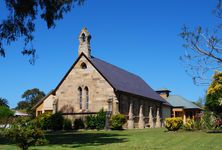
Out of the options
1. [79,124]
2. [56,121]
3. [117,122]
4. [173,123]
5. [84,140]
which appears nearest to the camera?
[84,140]

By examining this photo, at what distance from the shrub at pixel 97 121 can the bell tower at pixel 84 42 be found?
7864mm

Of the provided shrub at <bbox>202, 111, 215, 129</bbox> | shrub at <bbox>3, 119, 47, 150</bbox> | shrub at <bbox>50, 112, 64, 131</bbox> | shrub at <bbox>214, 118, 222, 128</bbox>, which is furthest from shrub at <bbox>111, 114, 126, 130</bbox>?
shrub at <bbox>3, 119, 47, 150</bbox>

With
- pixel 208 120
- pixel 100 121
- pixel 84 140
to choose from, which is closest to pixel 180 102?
pixel 100 121

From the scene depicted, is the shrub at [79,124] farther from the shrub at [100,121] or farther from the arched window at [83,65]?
the arched window at [83,65]

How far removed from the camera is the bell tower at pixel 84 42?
44.0 m

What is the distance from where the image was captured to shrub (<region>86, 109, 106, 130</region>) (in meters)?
39.4

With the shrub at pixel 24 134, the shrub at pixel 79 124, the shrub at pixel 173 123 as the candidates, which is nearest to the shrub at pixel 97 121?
the shrub at pixel 79 124

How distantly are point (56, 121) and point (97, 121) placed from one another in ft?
17.1

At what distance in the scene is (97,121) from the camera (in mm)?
39719

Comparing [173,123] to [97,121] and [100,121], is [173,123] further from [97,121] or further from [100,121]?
[97,121]

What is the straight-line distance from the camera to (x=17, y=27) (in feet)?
83.6

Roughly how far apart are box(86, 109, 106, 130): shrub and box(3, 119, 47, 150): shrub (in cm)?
2350

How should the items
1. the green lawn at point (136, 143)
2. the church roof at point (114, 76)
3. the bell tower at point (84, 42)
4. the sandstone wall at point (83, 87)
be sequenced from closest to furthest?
the green lawn at point (136, 143) < the sandstone wall at point (83, 87) < the church roof at point (114, 76) < the bell tower at point (84, 42)

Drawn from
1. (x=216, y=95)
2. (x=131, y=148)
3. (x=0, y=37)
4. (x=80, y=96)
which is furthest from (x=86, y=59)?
(x=131, y=148)
